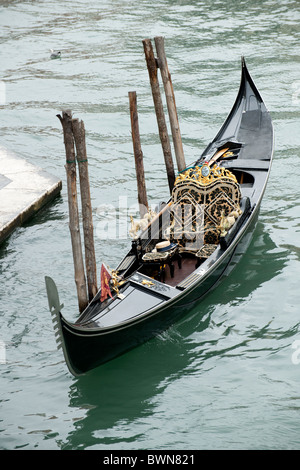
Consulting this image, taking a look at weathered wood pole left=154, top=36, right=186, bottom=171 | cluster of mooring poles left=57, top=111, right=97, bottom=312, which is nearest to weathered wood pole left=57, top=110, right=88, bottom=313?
cluster of mooring poles left=57, top=111, right=97, bottom=312

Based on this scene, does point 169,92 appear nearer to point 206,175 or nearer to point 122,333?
point 206,175

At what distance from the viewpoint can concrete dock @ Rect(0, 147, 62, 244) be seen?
6.89m

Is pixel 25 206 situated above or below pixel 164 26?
below

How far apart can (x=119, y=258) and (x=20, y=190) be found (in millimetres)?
1739

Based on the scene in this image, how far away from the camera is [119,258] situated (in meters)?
6.28

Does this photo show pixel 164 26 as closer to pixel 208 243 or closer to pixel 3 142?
pixel 3 142

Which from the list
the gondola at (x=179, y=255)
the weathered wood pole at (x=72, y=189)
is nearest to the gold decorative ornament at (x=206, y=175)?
the gondola at (x=179, y=255)

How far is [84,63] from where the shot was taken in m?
11.9

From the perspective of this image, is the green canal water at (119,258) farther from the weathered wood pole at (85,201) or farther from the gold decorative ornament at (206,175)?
the gold decorative ornament at (206,175)

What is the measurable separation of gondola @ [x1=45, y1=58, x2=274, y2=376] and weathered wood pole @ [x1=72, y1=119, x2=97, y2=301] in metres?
0.20

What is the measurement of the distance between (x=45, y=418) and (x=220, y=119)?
5944 mm

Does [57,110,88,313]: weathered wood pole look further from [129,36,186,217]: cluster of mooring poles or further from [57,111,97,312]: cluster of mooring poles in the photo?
[129,36,186,217]: cluster of mooring poles
